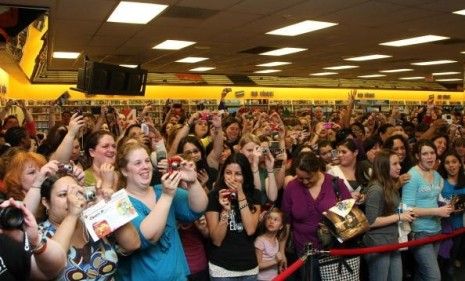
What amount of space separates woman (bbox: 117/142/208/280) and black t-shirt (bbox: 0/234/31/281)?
63cm

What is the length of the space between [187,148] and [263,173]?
715 millimetres

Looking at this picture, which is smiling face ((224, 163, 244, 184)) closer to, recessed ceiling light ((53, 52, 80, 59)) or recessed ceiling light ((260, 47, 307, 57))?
recessed ceiling light ((260, 47, 307, 57))

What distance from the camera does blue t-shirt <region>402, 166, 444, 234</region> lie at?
362 centimetres

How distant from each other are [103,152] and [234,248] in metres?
1.16

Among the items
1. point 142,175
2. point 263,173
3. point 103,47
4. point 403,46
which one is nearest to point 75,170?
point 142,175

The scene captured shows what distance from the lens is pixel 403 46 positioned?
937 centimetres

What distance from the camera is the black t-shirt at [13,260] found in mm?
1399

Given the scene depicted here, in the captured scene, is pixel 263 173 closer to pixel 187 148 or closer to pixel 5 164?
pixel 187 148

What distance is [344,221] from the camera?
287 centimetres

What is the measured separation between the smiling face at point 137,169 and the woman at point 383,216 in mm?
1837

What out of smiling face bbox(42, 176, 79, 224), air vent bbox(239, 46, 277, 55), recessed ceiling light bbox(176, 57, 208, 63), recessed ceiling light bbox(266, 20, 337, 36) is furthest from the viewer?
recessed ceiling light bbox(176, 57, 208, 63)

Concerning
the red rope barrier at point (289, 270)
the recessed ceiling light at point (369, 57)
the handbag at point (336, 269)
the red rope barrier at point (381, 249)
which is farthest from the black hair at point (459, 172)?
the recessed ceiling light at point (369, 57)

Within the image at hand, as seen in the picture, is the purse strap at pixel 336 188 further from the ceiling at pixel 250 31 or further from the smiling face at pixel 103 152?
the ceiling at pixel 250 31

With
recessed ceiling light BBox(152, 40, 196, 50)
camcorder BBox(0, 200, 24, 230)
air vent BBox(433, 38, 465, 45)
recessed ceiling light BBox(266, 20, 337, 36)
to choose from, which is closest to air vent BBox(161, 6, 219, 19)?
recessed ceiling light BBox(266, 20, 337, 36)
